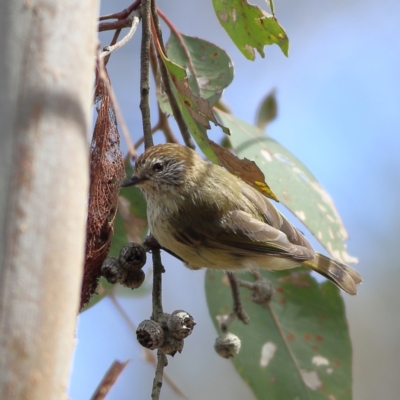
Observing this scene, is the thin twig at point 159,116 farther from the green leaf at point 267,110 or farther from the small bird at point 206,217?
the green leaf at point 267,110

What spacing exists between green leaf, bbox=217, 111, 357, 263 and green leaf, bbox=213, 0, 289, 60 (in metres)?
0.34

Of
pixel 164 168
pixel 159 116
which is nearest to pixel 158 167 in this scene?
pixel 164 168

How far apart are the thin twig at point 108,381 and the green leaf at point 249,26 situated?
0.99 metres

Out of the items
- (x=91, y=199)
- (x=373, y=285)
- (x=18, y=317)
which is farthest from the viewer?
(x=373, y=285)

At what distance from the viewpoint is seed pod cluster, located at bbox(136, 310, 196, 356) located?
138 cm

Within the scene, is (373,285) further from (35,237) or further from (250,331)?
(35,237)

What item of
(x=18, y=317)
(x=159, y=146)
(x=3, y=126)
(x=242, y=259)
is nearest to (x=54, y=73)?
(x=3, y=126)

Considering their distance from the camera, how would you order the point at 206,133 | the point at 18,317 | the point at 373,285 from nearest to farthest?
the point at 18,317 → the point at 206,133 → the point at 373,285

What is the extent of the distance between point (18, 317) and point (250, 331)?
5.18 feet


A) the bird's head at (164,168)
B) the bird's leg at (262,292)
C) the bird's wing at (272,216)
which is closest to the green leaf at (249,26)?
the bird's head at (164,168)

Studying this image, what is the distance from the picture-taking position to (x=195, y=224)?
2209 mm

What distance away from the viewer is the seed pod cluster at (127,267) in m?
1.54

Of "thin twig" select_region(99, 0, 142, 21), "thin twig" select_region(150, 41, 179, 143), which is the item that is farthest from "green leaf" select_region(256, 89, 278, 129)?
"thin twig" select_region(99, 0, 142, 21)

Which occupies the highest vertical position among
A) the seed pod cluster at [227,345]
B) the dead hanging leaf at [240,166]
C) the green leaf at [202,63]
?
the green leaf at [202,63]
